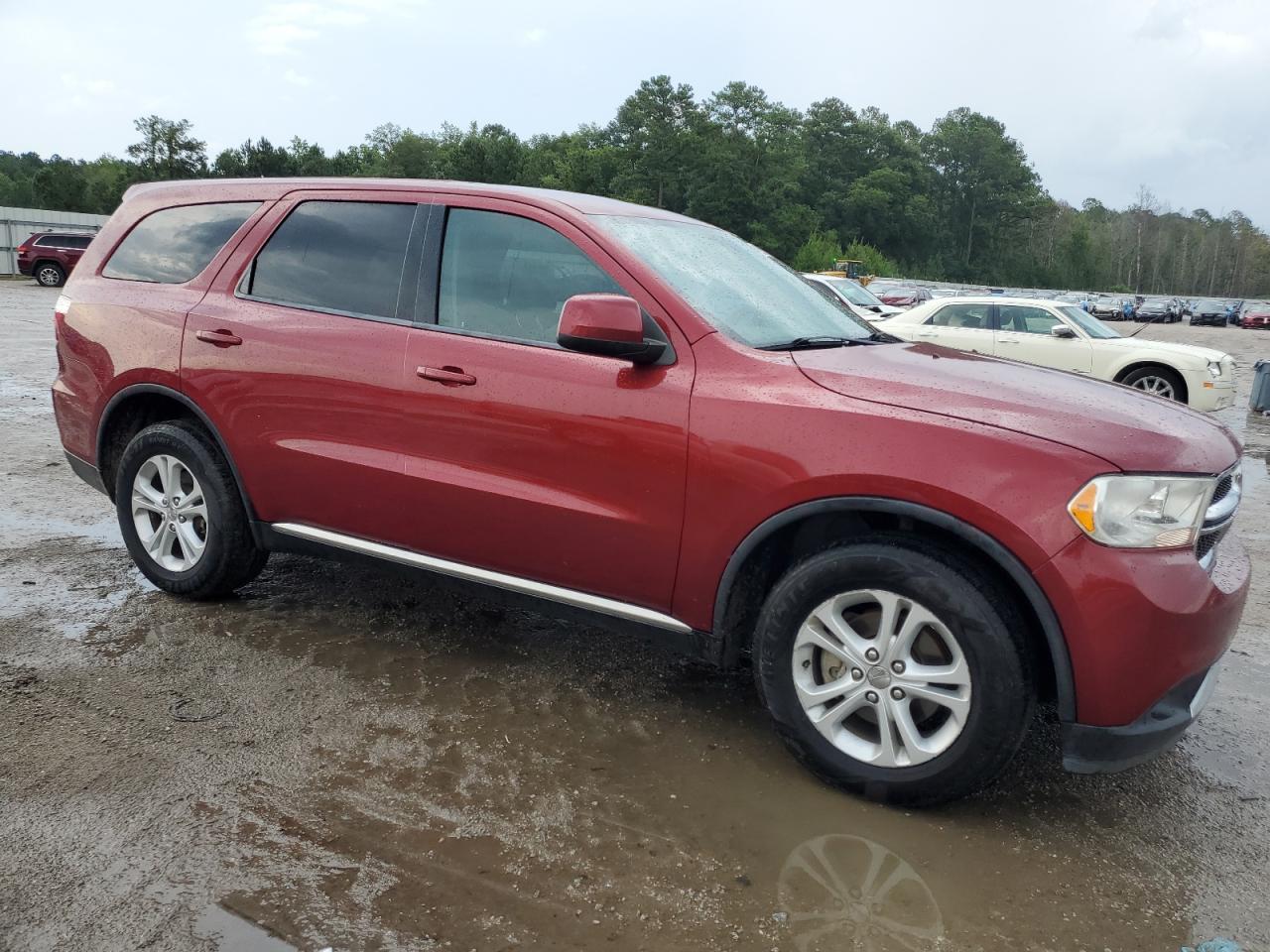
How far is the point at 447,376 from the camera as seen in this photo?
3.64 metres

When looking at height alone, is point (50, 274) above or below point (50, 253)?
below

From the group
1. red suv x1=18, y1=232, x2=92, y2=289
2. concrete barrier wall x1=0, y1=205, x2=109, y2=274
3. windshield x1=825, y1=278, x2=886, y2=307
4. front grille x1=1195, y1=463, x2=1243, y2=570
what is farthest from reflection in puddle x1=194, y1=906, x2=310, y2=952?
concrete barrier wall x1=0, y1=205, x2=109, y2=274

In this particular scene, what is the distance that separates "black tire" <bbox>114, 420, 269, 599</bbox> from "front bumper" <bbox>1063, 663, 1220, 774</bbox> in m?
3.25

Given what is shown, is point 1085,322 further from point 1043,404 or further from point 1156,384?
point 1043,404

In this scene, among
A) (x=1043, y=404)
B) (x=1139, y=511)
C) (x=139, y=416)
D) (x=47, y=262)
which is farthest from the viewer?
(x=47, y=262)

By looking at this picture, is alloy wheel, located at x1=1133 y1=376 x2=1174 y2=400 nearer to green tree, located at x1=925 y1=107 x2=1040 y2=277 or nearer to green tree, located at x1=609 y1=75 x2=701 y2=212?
green tree, located at x1=609 y1=75 x2=701 y2=212

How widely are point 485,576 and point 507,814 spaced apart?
3.10ft

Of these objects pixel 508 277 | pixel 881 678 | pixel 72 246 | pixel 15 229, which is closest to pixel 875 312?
pixel 508 277

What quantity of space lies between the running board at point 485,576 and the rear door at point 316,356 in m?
0.05

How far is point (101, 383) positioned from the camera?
15.1 feet

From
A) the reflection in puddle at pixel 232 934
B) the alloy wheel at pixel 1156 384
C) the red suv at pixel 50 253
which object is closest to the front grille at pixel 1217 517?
the reflection in puddle at pixel 232 934

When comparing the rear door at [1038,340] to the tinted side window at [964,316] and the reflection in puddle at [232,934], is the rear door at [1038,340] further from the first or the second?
the reflection in puddle at [232,934]

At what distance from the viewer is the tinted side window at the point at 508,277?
3576mm

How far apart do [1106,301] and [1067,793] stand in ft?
192
